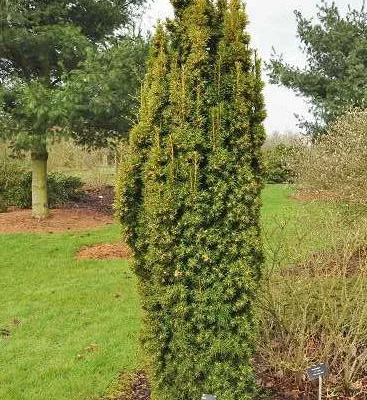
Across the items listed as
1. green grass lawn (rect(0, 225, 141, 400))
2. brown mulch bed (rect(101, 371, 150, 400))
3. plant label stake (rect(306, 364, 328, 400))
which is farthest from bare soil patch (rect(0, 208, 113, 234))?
plant label stake (rect(306, 364, 328, 400))

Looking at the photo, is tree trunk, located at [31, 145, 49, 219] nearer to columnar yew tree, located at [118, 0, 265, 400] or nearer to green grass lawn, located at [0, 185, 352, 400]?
green grass lawn, located at [0, 185, 352, 400]

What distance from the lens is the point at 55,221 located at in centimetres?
1217

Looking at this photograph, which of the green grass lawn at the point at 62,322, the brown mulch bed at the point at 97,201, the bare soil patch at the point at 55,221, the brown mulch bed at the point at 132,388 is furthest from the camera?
the brown mulch bed at the point at 97,201

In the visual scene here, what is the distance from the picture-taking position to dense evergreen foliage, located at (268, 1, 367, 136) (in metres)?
14.6

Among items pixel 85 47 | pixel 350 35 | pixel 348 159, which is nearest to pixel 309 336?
pixel 348 159

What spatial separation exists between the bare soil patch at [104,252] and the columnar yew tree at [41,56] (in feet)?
8.04

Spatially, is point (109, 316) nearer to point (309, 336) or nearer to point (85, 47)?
point (309, 336)

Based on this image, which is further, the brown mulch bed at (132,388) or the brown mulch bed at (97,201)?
the brown mulch bed at (97,201)

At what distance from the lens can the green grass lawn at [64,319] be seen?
183 inches

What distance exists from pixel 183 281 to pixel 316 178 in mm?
5798

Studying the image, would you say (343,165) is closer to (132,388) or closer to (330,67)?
(132,388)

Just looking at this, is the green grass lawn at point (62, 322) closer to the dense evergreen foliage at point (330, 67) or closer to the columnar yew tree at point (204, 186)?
the columnar yew tree at point (204, 186)

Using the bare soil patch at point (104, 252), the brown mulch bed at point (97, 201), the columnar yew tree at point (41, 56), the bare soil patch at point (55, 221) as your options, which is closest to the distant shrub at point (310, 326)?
the bare soil patch at point (104, 252)

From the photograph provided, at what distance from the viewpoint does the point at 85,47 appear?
35.3 ft
